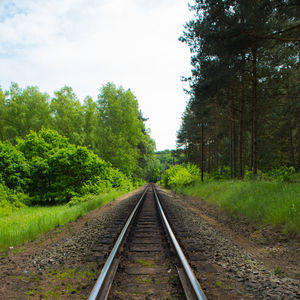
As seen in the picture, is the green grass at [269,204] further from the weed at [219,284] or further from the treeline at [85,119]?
the treeline at [85,119]

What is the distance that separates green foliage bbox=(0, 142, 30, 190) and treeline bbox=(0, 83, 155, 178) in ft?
43.2

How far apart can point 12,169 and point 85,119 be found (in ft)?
63.5

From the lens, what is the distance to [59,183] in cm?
1823

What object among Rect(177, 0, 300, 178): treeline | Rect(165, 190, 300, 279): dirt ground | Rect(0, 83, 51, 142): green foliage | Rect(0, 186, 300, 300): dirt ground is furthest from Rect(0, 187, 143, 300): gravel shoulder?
Rect(0, 83, 51, 142): green foliage

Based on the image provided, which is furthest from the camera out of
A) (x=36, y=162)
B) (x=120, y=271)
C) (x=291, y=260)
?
(x=36, y=162)

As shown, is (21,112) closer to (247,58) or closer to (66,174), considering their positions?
(66,174)

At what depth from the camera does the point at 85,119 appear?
112 feet

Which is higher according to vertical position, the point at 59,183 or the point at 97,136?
the point at 97,136

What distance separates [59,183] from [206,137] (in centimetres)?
2279

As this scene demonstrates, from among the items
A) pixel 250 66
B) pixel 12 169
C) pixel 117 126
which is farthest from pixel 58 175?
pixel 250 66

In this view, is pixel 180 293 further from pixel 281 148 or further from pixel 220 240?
pixel 281 148

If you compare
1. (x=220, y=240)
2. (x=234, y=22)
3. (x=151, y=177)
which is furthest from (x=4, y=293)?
(x=151, y=177)

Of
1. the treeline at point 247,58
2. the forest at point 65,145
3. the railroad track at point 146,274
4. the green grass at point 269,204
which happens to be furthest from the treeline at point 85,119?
the railroad track at point 146,274

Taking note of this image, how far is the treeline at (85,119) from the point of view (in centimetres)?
2966
